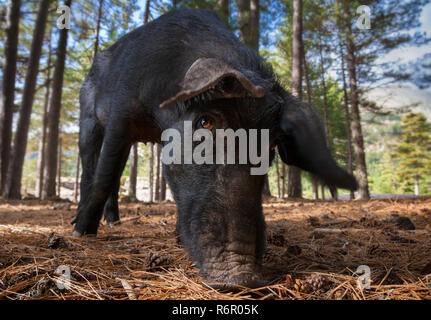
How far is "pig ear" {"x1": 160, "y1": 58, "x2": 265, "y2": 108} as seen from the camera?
1.58 meters

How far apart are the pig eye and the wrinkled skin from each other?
0.01m

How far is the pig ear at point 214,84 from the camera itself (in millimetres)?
1575

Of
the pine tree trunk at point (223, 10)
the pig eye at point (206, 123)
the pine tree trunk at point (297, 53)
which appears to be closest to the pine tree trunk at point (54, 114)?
the pine tree trunk at point (223, 10)

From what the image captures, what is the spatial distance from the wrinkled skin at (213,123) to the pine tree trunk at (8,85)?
36.2 feet

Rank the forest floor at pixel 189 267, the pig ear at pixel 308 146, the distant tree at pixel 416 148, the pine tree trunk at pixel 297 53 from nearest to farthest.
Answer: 1. the forest floor at pixel 189 267
2. the pig ear at pixel 308 146
3. the pine tree trunk at pixel 297 53
4. the distant tree at pixel 416 148

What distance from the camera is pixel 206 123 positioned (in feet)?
6.19

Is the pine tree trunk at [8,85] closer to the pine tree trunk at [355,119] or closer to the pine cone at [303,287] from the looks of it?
the pine cone at [303,287]

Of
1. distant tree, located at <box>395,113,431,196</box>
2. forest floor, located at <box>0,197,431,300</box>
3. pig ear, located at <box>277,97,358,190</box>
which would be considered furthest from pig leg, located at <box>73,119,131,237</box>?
distant tree, located at <box>395,113,431,196</box>

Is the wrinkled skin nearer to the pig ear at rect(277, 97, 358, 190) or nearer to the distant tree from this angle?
the pig ear at rect(277, 97, 358, 190)

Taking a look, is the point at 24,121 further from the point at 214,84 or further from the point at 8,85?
the point at 214,84

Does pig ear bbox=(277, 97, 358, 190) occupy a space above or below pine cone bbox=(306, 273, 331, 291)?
above

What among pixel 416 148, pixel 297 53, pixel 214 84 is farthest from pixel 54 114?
pixel 416 148

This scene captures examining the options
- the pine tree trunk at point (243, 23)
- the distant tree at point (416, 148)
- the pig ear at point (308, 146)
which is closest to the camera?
the pig ear at point (308, 146)
